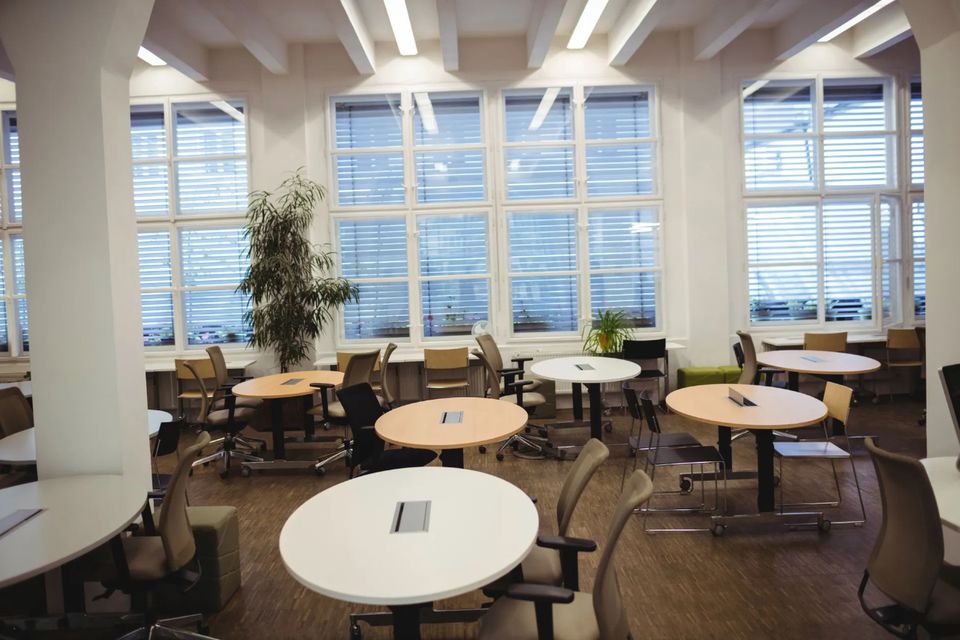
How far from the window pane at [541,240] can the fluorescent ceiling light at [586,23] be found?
2134 millimetres

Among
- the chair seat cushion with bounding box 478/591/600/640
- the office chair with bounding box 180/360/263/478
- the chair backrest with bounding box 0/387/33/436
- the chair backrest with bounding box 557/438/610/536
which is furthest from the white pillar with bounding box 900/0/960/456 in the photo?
the chair backrest with bounding box 0/387/33/436

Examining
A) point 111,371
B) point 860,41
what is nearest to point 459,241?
point 111,371

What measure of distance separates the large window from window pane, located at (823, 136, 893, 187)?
0.01 m

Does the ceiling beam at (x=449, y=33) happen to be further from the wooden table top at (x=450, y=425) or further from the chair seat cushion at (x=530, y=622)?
the chair seat cushion at (x=530, y=622)

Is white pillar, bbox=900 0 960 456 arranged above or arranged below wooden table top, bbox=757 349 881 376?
above

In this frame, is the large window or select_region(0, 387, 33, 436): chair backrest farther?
the large window

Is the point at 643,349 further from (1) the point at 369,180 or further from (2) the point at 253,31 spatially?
(2) the point at 253,31

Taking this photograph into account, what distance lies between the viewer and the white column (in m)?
2.81

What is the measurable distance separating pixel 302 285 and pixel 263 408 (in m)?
1.56

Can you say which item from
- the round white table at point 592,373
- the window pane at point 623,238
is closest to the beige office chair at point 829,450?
the round white table at point 592,373

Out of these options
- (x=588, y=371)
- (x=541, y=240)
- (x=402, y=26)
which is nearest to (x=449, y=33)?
(x=402, y=26)

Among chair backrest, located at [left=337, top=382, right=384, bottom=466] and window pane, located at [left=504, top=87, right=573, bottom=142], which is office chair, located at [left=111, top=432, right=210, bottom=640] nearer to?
chair backrest, located at [left=337, top=382, right=384, bottom=466]

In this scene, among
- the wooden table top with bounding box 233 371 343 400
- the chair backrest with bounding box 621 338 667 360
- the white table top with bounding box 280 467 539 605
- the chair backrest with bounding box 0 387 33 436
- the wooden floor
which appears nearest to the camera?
the white table top with bounding box 280 467 539 605

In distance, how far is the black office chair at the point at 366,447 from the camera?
147 inches
